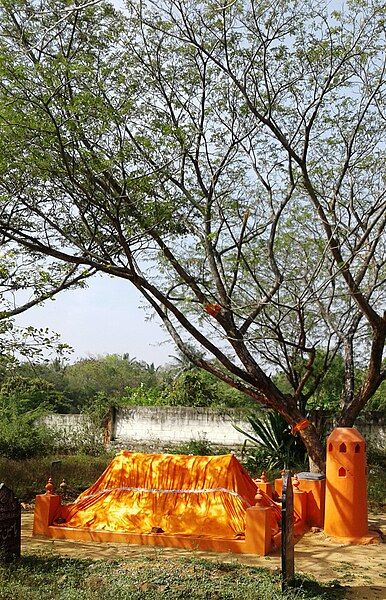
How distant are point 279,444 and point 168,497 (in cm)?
518

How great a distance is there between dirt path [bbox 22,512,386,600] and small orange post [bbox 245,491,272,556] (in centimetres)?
12

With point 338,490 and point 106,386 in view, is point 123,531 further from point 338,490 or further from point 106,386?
point 106,386

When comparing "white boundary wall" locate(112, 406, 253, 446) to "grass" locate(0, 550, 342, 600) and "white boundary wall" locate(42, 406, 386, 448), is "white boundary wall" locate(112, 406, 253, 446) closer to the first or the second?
"white boundary wall" locate(42, 406, 386, 448)

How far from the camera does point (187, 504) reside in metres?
8.53

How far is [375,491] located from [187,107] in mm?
7380

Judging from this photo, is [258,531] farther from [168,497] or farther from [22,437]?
[22,437]

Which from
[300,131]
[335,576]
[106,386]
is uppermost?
[300,131]

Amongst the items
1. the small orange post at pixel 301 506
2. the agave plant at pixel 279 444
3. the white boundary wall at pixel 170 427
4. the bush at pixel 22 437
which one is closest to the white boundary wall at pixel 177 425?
the white boundary wall at pixel 170 427

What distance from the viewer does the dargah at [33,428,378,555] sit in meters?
8.12

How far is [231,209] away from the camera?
10.6 metres

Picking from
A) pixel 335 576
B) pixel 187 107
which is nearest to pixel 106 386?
pixel 187 107

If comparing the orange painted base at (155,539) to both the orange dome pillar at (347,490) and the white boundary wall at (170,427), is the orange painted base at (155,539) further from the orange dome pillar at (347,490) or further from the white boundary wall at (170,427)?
the white boundary wall at (170,427)

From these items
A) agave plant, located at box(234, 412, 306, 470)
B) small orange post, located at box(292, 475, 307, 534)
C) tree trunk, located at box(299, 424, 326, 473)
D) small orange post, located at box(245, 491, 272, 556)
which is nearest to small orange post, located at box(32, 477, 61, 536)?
small orange post, located at box(245, 491, 272, 556)

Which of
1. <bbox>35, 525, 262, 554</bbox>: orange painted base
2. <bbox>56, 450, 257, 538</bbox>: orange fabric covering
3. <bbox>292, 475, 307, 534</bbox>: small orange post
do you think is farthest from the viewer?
<bbox>292, 475, 307, 534</bbox>: small orange post
